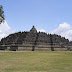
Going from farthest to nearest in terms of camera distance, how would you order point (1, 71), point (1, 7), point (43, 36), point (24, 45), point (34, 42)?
1. point (43, 36)
2. point (34, 42)
3. point (24, 45)
4. point (1, 7)
5. point (1, 71)

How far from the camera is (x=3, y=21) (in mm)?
40312

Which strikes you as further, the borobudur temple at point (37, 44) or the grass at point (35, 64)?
the borobudur temple at point (37, 44)

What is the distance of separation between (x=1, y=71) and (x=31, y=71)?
2647mm

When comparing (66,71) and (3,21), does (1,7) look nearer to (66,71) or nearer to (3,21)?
(3,21)

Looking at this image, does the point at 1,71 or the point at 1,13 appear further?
the point at 1,13

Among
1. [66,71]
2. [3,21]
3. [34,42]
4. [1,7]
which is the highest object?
[1,7]

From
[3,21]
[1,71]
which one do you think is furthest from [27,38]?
[1,71]

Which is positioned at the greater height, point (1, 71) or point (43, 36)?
point (43, 36)

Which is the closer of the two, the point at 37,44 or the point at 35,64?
the point at 35,64

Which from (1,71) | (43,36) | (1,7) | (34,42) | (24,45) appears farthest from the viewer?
(43,36)

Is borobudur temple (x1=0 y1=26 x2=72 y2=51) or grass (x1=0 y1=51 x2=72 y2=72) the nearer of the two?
grass (x1=0 y1=51 x2=72 y2=72)

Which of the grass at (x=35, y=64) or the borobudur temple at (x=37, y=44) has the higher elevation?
the borobudur temple at (x=37, y=44)

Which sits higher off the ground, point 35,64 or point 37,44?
point 37,44

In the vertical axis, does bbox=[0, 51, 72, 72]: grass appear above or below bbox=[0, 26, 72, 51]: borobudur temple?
below
